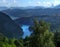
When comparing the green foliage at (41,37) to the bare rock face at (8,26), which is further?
the bare rock face at (8,26)

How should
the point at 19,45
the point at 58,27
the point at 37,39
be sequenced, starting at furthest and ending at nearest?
the point at 58,27 → the point at 19,45 → the point at 37,39

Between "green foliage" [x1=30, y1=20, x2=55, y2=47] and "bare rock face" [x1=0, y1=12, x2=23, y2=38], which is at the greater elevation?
"green foliage" [x1=30, y1=20, x2=55, y2=47]

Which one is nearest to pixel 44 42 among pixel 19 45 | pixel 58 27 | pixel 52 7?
pixel 19 45

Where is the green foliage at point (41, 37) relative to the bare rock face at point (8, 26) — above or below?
above

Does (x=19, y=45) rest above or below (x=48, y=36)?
below

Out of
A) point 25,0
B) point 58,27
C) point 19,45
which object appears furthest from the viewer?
point 25,0

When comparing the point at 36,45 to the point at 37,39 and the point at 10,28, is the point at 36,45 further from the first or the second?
the point at 10,28

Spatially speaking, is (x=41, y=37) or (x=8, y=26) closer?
(x=41, y=37)

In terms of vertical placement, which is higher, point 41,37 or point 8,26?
point 41,37

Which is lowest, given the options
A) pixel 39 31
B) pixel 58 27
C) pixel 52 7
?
pixel 58 27

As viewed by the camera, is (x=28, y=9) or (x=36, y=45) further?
(x=28, y=9)

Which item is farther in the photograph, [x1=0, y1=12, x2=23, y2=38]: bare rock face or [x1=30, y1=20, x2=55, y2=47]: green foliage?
[x1=0, y1=12, x2=23, y2=38]: bare rock face
